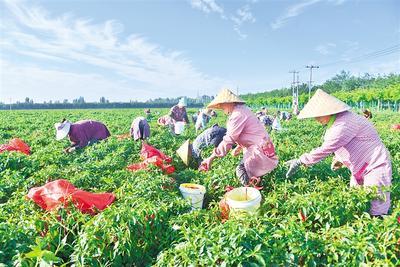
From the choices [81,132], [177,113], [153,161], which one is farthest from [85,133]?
[177,113]

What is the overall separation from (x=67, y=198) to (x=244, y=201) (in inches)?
67.6

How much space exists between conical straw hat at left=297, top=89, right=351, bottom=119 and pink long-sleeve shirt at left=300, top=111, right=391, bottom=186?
0.32 ft

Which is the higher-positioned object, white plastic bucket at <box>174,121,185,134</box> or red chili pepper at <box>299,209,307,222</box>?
white plastic bucket at <box>174,121,185,134</box>

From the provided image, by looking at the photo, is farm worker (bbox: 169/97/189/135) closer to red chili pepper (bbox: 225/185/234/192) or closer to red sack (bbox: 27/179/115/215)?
red chili pepper (bbox: 225/185/234/192)

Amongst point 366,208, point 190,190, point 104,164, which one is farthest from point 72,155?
point 366,208

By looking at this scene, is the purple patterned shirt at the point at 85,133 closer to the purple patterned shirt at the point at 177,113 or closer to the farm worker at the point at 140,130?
the farm worker at the point at 140,130

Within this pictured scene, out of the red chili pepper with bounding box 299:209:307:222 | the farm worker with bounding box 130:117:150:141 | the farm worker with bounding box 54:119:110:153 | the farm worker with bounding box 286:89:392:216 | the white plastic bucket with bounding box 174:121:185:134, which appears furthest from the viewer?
the white plastic bucket with bounding box 174:121:185:134

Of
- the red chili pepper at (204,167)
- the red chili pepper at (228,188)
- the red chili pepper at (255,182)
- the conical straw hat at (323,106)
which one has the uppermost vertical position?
the conical straw hat at (323,106)

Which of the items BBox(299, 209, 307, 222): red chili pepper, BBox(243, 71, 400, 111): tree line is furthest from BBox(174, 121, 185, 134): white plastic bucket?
BBox(243, 71, 400, 111): tree line

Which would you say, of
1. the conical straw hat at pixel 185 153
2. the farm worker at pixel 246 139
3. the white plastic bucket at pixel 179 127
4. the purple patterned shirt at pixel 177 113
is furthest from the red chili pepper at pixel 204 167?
the purple patterned shirt at pixel 177 113

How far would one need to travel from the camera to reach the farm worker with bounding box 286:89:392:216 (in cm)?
329

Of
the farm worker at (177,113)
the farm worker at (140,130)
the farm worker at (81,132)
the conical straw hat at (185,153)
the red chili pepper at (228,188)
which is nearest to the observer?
the red chili pepper at (228,188)

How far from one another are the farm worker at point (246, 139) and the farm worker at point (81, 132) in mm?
3882

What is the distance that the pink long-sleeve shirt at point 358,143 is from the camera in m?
3.31
